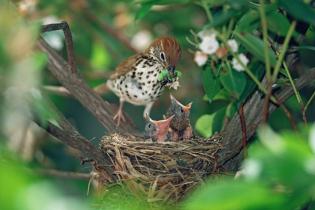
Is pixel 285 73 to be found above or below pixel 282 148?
below

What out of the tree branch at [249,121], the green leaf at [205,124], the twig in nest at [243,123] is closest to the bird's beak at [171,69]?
the green leaf at [205,124]

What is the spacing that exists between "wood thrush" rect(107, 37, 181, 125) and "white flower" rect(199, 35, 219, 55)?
1976mm

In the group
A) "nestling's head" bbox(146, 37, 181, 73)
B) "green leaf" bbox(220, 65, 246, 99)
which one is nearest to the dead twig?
"nestling's head" bbox(146, 37, 181, 73)

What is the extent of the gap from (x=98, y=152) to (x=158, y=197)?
16.6 inches

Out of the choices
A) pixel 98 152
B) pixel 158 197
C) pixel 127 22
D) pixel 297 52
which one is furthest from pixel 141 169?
pixel 127 22

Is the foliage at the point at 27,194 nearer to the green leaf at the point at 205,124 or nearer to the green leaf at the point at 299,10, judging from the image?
the green leaf at the point at 299,10

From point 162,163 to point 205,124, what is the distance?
502 millimetres

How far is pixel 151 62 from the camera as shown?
5.27m

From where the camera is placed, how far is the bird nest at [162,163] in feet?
12.6

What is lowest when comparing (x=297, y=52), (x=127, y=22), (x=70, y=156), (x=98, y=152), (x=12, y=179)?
(x=70, y=156)

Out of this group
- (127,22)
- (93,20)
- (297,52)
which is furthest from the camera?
(127,22)

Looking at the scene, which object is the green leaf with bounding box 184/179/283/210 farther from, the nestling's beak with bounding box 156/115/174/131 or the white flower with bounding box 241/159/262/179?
the nestling's beak with bounding box 156/115/174/131

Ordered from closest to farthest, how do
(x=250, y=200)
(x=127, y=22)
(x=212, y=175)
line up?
(x=250, y=200) → (x=212, y=175) → (x=127, y=22)

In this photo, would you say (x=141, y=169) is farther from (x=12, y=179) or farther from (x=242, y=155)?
(x=12, y=179)
